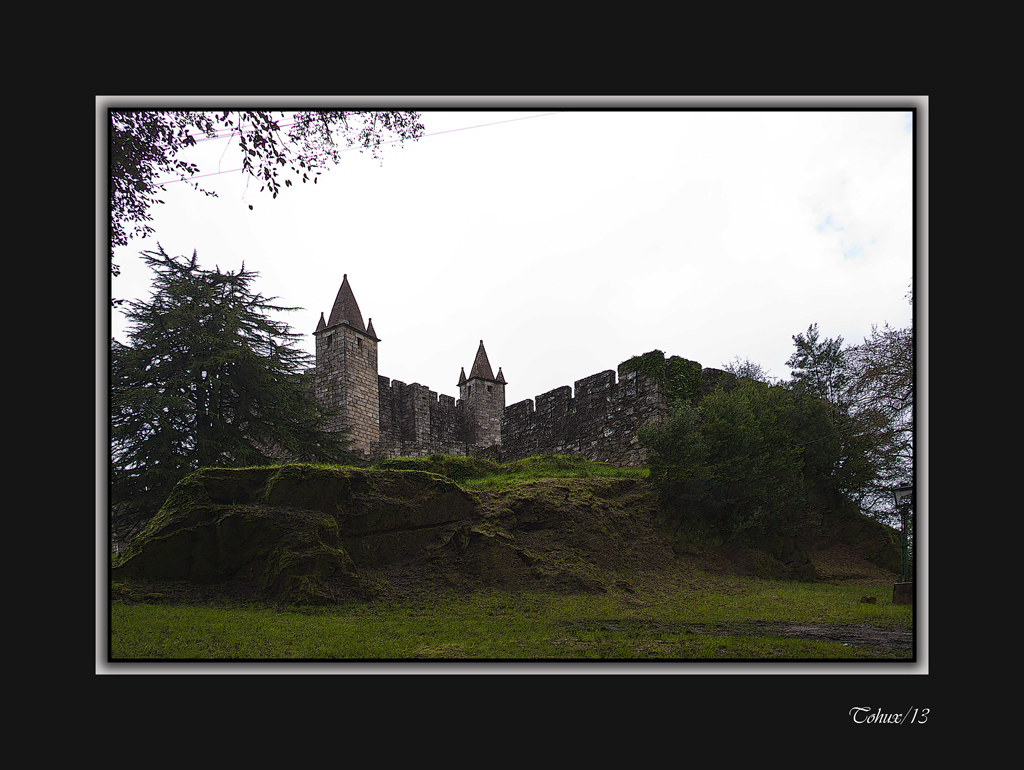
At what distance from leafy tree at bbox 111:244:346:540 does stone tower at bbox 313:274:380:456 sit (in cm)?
593

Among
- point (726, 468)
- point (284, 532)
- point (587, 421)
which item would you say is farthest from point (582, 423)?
point (284, 532)

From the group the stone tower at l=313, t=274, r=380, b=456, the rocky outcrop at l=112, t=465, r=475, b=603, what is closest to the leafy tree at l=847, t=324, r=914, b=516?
the rocky outcrop at l=112, t=465, r=475, b=603

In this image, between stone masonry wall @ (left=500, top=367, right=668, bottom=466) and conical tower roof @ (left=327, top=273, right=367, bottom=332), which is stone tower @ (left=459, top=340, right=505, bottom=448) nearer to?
conical tower roof @ (left=327, top=273, right=367, bottom=332)

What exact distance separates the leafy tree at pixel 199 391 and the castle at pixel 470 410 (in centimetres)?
301

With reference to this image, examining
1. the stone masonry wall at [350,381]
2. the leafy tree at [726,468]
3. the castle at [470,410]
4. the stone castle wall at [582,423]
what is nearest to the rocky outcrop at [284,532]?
the leafy tree at [726,468]

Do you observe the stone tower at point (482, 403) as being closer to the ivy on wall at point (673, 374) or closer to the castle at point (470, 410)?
the castle at point (470, 410)

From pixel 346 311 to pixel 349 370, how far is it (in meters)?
2.37

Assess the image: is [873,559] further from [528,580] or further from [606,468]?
[528,580]

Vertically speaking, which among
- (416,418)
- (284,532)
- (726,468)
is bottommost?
(284,532)

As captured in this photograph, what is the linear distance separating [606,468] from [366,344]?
12.0 metres

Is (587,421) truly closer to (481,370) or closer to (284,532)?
(284,532)

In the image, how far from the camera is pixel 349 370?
2158 cm

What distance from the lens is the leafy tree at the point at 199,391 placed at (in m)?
9.97
